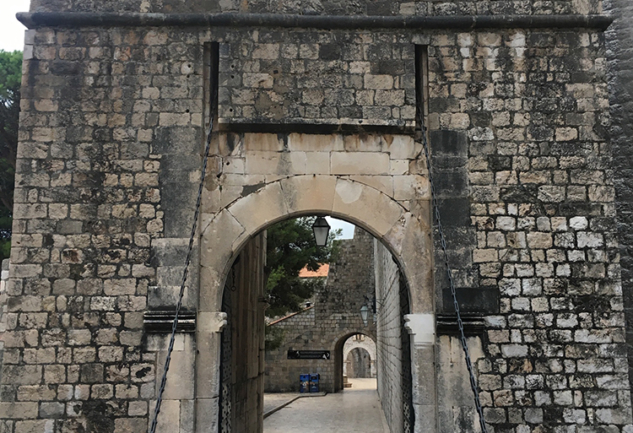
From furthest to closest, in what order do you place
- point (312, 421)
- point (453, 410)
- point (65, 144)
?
point (312, 421), point (65, 144), point (453, 410)

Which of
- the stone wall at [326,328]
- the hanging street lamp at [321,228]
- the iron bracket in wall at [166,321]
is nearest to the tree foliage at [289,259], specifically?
the stone wall at [326,328]

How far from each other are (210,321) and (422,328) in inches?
73.2

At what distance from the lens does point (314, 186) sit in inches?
222

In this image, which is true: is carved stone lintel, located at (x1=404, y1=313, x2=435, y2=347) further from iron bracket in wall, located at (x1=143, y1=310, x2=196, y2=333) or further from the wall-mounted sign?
the wall-mounted sign

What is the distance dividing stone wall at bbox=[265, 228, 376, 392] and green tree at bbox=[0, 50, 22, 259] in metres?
10.7

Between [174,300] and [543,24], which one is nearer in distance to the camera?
[174,300]

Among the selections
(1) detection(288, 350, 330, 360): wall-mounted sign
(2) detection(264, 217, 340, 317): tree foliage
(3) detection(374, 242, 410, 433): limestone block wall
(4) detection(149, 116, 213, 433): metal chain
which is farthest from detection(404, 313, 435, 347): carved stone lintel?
(1) detection(288, 350, 330, 360): wall-mounted sign

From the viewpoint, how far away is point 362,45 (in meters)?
5.70

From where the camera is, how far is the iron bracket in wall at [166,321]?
5.25 m

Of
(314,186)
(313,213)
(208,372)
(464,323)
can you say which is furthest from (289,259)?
(464,323)

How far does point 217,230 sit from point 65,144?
5.14 feet

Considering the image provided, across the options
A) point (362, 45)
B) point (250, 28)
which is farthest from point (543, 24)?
point (250, 28)

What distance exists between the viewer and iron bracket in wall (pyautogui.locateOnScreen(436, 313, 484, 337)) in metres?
5.26

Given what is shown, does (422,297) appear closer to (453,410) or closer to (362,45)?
(453,410)
